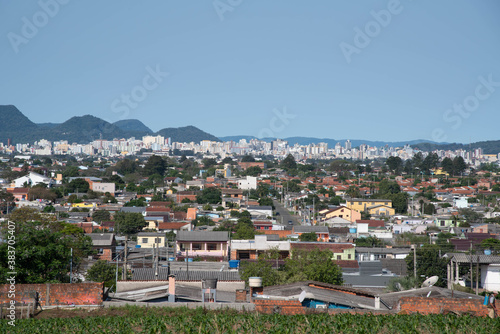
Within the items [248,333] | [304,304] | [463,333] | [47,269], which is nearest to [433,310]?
[463,333]

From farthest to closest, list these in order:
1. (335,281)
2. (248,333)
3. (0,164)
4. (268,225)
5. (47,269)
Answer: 1. (0,164)
2. (268,225)
3. (335,281)
4. (47,269)
5. (248,333)

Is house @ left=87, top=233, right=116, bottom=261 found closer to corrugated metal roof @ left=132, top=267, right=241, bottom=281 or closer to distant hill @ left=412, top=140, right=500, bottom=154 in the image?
corrugated metal roof @ left=132, top=267, right=241, bottom=281

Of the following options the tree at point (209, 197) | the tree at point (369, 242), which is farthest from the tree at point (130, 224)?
the tree at point (209, 197)

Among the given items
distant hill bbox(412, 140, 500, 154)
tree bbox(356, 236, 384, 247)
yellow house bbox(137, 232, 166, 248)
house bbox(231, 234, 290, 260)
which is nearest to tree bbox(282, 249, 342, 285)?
house bbox(231, 234, 290, 260)

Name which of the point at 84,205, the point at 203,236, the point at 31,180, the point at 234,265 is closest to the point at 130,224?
the point at 203,236

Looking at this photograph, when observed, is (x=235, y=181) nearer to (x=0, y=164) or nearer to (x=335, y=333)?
(x=0, y=164)

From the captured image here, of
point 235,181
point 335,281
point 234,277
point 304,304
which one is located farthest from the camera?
point 235,181

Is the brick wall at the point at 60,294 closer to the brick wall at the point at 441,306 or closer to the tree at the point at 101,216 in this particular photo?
the brick wall at the point at 441,306

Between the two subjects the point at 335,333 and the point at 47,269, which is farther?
the point at 47,269
